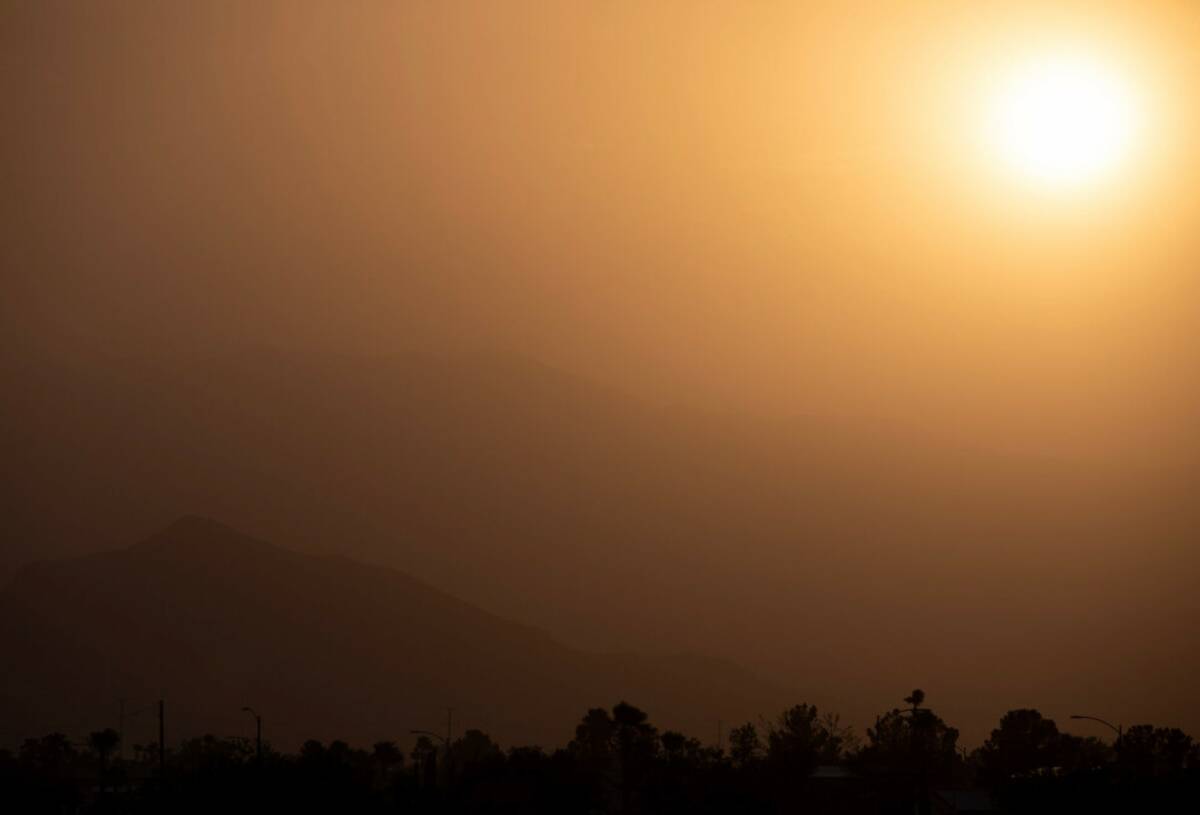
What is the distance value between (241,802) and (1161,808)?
48.5m

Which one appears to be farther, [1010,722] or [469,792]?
[1010,722]

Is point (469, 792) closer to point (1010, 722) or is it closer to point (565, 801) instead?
point (565, 801)

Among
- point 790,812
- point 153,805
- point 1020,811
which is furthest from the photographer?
point 790,812

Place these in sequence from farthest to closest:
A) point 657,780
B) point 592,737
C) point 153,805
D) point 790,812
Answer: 1. point 592,737
2. point 790,812
3. point 657,780
4. point 153,805

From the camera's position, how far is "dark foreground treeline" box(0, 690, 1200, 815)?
82.3 metres

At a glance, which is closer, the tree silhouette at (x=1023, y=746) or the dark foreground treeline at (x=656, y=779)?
the dark foreground treeline at (x=656, y=779)

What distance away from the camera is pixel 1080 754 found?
163625 millimetres

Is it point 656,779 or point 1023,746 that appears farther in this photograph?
point 1023,746

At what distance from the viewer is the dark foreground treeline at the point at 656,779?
82.3 meters

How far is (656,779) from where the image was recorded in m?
120

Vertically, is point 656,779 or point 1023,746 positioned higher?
point 1023,746

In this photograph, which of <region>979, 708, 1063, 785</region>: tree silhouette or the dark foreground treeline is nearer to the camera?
the dark foreground treeline

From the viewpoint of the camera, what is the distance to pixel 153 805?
8562 centimetres

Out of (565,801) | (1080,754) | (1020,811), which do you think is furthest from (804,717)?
(1020,811)
